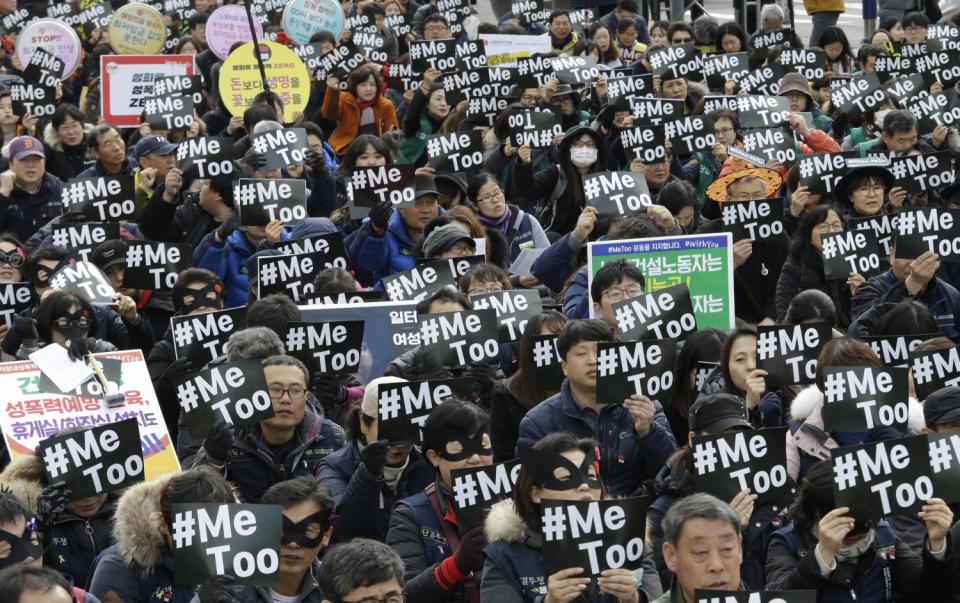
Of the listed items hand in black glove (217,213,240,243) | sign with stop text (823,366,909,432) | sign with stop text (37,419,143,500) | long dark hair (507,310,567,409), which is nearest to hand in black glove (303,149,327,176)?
hand in black glove (217,213,240,243)

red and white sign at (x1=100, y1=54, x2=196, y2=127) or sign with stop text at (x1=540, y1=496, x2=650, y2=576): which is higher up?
red and white sign at (x1=100, y1=54, x2=196, y2=127)

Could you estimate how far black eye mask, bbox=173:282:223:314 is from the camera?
1009 centimetres

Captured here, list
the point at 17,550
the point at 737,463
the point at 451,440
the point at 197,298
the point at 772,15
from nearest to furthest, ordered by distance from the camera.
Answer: the point at 17,550 < the point at 737,463 < the point at 451,440 < the point at 197,298 < the point at 772,15

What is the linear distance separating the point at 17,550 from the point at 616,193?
21.3 feet

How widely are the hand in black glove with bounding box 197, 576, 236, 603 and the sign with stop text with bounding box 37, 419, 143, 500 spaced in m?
1.34

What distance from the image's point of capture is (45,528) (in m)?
7.21

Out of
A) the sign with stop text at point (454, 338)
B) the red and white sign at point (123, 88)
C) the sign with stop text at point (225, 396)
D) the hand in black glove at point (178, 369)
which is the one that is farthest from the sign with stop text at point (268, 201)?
the red and white sign at point (123, 88)

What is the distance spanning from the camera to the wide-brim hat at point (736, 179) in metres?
12.2

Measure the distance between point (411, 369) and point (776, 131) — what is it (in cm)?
596

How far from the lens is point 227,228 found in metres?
11.8

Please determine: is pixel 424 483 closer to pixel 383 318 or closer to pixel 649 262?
pixel 383 318

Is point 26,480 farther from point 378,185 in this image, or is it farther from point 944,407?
point 378,185

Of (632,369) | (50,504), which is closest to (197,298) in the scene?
(50,504)

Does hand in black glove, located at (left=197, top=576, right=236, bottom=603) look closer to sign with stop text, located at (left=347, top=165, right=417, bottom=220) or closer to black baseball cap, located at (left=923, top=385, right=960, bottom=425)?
black baseball cap, located at (left=923, top=385, right=960, bottom=425)
